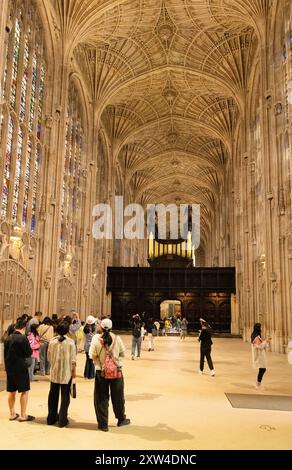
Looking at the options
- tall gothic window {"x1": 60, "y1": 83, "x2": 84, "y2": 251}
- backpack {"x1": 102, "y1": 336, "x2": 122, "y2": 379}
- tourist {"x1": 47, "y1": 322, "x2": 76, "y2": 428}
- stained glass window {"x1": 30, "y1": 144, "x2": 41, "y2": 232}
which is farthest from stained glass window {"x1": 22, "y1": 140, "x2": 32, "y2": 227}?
backpack {"x1": 102, "y1": 336, "x2": 122, "y2": 379}

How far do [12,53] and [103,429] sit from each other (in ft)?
52.8

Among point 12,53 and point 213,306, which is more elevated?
point 12,53

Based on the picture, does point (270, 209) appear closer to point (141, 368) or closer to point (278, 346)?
point (278, 346)

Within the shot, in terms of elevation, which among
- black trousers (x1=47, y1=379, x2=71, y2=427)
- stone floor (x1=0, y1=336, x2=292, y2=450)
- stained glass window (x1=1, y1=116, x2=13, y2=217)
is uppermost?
stained glass window (x1=1, y1=116, x2=13, y2=217)

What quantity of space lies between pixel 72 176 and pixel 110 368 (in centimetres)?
2066

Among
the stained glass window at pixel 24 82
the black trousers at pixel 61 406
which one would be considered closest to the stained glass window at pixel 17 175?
the stained glass window at pixel 24 82

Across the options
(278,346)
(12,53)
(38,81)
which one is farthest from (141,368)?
(38,81)

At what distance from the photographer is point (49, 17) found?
21.1 metres

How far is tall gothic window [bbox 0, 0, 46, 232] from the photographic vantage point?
54.0ft

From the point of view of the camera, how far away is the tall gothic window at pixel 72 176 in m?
24.4

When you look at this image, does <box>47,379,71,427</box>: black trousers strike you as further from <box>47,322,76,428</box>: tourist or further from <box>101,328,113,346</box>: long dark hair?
<box>101,328,113,346</box>: long dark hair

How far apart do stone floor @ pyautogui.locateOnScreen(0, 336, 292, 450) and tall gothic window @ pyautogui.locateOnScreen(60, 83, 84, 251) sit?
14.6 meters

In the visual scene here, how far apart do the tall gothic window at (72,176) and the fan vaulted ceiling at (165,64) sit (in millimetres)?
2639

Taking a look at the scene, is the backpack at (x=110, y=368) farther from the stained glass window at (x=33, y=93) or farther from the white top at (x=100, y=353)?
the stained glass window at (x=33, y=93)
